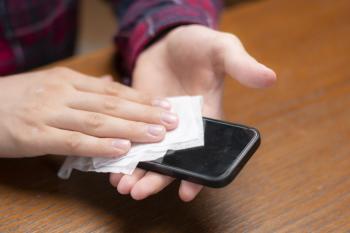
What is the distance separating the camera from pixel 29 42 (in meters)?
0.72

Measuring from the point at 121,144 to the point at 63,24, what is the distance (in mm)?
408

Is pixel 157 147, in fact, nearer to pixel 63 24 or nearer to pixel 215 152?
pixel 215 152

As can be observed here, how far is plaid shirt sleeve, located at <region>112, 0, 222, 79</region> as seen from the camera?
23.7 inches

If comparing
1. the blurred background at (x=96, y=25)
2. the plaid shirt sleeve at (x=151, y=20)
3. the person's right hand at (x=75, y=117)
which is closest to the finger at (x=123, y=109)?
the person's right hand at (x=75, y=117)

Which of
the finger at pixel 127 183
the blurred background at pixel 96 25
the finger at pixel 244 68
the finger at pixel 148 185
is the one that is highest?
Result: the finger at pixel 244 68

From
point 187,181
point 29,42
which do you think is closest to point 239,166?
point 187,181

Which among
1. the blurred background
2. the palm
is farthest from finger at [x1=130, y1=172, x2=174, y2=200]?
the blurred background

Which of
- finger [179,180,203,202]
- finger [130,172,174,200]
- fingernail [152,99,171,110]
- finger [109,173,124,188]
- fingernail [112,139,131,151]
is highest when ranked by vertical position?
fingernail [152,99,171,110]

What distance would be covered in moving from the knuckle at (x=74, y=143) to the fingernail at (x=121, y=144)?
3 centimetres

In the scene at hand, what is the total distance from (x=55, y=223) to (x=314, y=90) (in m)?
0.37

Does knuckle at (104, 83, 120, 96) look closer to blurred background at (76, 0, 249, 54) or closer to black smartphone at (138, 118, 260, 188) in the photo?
black smartphone at (138, 118, 260, 188)

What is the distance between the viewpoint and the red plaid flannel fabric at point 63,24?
2.02 feet

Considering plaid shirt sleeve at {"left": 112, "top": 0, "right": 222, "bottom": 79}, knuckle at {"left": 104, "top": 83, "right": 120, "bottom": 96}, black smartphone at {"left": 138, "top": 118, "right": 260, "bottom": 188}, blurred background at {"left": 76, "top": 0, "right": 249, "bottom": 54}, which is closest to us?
black smartphone at {"left": 138, "top": 118, "right": 260, "bottom": 188}

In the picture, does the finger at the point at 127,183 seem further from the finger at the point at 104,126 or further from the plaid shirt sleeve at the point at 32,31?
the plaid shirt sleeve at the point at 32,31
